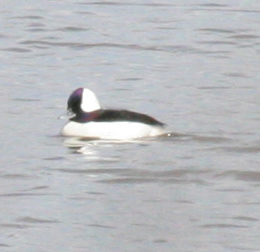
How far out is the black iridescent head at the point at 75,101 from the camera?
13781 mm

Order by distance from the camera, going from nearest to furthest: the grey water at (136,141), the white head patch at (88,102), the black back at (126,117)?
the grey water at (136,141)
the black back at (126,117)
the white head patch at (88,102)

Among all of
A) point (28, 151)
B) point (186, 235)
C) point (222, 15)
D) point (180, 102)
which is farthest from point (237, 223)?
point (222, 15)

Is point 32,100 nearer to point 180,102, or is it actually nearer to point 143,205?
point 180,102

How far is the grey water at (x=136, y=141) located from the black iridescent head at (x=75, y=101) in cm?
26

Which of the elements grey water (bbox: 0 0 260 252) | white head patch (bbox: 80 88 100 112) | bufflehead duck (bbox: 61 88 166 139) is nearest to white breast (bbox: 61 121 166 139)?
bufflehead duck (bbox: 61 88 166 139)

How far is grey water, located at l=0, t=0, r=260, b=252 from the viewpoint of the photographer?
9.48 meters

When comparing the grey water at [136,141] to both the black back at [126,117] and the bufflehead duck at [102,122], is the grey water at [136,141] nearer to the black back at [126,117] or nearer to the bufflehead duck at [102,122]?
the bufflehead duck at [102,122]

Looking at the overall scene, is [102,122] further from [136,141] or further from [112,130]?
[136,141]

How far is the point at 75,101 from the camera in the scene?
1379 centimetres

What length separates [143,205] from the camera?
10.2 metres

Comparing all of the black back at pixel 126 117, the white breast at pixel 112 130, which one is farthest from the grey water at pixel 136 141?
the black back at pixel 126 117

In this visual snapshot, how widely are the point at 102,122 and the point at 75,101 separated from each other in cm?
51

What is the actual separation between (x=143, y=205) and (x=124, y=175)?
55.0 inches

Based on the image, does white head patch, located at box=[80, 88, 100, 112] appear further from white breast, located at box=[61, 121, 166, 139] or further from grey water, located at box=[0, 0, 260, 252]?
grey water, located at box=[0, 0, 260, 252]
